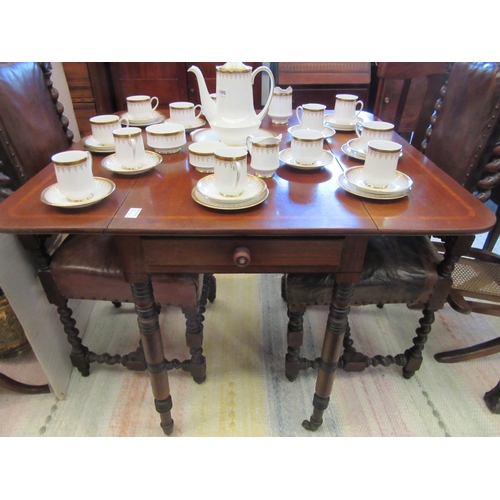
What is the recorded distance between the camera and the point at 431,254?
103 centimetres

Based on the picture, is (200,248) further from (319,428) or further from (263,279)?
(263,279)

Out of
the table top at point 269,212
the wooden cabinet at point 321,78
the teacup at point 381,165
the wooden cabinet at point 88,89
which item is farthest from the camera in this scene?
the wooden cabinet at point 88,89

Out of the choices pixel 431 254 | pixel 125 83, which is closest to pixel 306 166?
pixel 431 254

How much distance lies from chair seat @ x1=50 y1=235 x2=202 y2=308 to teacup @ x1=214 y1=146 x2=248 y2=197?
29 cm

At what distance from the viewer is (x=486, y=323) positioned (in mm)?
1497

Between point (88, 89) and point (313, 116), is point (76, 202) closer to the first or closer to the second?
point (313, 116)

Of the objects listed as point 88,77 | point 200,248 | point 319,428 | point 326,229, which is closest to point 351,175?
point 326,229

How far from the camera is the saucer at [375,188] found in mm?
817

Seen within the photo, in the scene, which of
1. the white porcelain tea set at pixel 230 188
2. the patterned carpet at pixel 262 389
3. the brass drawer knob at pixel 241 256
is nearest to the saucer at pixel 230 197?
the white porcelain tea set at pixel 230 188

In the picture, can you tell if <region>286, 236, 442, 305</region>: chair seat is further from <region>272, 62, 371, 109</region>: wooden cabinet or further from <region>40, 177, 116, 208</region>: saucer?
<region>272, 62, 371, 109</region>: wooden cabinet

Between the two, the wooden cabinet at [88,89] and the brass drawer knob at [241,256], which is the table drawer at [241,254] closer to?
the brass drawer knob at [241,256]

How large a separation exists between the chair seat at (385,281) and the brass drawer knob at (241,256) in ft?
0.91

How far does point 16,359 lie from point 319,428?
1090 mm

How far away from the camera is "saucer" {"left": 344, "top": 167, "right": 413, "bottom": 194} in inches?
32.1
